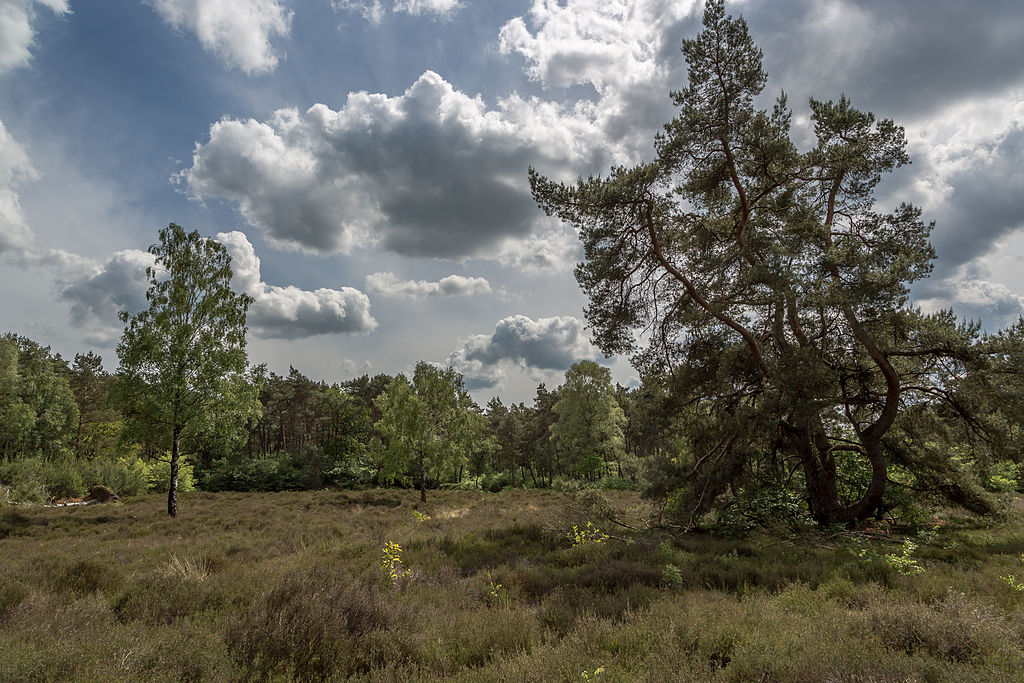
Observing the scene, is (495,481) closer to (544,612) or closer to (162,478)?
(162,478)

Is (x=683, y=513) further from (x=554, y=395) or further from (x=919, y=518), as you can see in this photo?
(x=554, y=395)

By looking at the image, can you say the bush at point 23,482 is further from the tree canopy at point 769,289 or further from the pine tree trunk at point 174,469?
the tree canopy at point 769,289

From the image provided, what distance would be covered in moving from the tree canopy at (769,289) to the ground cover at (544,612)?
2583 mm

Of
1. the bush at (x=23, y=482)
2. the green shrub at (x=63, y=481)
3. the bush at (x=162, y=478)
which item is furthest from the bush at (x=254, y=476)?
the bush at (x=23, y=482)

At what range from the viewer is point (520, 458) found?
188ft

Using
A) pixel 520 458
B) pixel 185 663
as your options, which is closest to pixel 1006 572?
pixel 185 663

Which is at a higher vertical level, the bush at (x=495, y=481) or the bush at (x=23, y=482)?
the bush at (x=23, y=482)

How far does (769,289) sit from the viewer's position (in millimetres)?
10758

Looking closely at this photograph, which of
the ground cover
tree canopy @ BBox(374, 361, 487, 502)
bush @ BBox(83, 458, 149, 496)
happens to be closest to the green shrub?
bush @ BBox(83, 458, 149, 496)

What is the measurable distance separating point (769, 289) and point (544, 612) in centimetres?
935

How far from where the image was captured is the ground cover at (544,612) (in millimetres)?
3674

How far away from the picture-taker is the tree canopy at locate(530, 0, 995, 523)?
1002cm

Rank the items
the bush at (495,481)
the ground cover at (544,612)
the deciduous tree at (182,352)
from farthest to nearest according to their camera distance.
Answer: the bush at (495,481)
the deciduous tree at (182,352)
the ground cover at (544,612)

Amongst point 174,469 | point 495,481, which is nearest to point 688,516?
point 174,469
